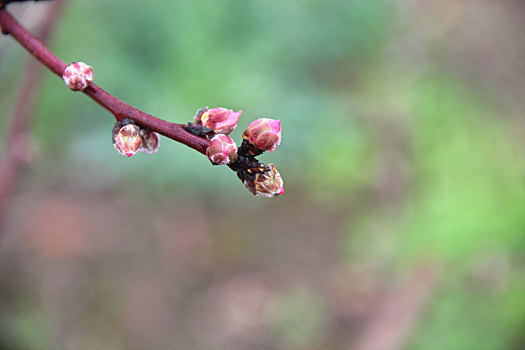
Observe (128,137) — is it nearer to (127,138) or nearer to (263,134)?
(127,138)

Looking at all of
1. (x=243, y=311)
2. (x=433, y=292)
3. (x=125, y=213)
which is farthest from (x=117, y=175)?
(x=433, y=292)

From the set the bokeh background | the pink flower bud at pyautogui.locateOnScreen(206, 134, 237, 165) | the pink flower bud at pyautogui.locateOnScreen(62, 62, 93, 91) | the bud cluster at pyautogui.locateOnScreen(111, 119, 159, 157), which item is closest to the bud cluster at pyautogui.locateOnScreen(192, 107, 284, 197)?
the pink flower bud at pyautogui.locateOnScreen(206, 134, 237, 165)

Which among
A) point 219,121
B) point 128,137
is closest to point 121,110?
point 128,137

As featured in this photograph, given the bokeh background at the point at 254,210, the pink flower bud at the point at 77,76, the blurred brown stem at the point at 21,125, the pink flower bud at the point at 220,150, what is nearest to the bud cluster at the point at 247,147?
the pink flower bud at the point at 220,150

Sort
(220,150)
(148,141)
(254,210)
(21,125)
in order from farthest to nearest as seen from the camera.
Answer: (254,210) < (21,125) < (148,141) < (220,150)

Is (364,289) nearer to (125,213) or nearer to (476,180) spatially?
(476,180)

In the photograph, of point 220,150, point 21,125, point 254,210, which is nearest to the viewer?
point 220,150

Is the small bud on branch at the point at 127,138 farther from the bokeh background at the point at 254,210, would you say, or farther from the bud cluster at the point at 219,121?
the bokeh background at the point at 254,210
